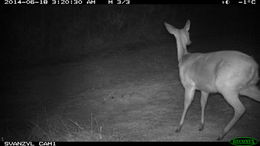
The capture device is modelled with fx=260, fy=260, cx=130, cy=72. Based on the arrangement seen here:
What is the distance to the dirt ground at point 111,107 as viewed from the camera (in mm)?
5508

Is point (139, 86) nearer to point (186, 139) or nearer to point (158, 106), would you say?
point (158, 106)

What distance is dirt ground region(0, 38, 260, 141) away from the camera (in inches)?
217

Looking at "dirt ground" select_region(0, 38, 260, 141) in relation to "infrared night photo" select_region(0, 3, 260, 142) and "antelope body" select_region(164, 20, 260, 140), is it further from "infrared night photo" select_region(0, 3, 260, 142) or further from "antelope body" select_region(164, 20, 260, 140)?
"antelope body" select_region(164, 20, 260, 140)

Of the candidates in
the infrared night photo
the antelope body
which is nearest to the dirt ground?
the infrared night photo

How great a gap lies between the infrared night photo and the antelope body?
0.02 m

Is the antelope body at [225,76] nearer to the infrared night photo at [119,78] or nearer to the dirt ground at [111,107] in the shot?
the infrared night photo at [119,78]

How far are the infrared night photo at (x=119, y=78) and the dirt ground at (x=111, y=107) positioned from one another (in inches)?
1.1

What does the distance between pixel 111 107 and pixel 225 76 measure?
3.66 m

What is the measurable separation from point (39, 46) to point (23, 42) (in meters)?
0.97

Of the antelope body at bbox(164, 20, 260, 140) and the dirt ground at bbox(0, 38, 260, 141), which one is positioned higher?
the antelope body at bbox(164, 20, 260, 140)

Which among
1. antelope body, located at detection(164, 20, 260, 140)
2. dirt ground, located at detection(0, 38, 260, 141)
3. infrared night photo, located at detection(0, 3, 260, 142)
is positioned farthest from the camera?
dirt ground, located at detection(0, 38, 260, 141)

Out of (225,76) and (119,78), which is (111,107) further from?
(225,76)

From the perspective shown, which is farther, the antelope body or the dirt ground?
the dirt ground

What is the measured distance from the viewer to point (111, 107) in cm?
733
